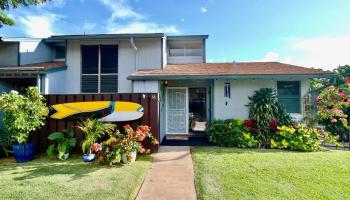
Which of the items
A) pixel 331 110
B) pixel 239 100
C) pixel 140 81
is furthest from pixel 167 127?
pixel 331 110

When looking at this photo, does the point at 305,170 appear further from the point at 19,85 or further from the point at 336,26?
the point at 19,85

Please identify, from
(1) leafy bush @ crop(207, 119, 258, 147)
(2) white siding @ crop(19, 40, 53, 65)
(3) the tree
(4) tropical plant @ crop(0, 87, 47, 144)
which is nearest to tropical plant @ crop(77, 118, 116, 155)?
(4) tropical plant @ crop(0, 87, 47, 144)

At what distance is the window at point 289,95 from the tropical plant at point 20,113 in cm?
986

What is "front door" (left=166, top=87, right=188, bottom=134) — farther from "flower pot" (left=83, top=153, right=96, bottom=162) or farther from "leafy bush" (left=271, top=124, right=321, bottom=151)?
"flower pot" (left=83, top=153, right=96, bottom=162)

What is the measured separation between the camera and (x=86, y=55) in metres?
10.4

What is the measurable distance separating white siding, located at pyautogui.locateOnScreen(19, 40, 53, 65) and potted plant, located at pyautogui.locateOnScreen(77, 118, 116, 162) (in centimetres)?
683

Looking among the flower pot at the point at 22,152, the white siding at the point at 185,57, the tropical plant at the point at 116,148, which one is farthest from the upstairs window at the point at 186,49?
the flower pot at the point at 22,152

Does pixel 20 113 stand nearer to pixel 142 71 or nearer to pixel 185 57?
pixel 142 71

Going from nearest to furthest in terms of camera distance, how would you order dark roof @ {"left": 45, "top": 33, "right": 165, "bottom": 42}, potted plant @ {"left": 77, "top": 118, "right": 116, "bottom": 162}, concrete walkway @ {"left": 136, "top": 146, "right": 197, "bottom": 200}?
concrete walkway @ {"left": 136, "top": 146, "right": 197, "bottom": 200} < potted plant @ {"left": 77, "top": 118, "right": 116, "bottom": 162} < dark roof @ {"left": 45, "top": 33, "right": 165, "bottom": 42}

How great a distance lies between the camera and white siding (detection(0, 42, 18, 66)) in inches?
405

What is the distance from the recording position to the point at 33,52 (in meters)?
10.8

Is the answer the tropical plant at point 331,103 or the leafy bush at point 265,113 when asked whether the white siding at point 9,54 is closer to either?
the leafy bush at point 265,113

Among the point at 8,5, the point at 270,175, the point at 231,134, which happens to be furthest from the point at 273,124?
the point at 8,5

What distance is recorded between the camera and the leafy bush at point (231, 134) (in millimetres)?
7938
